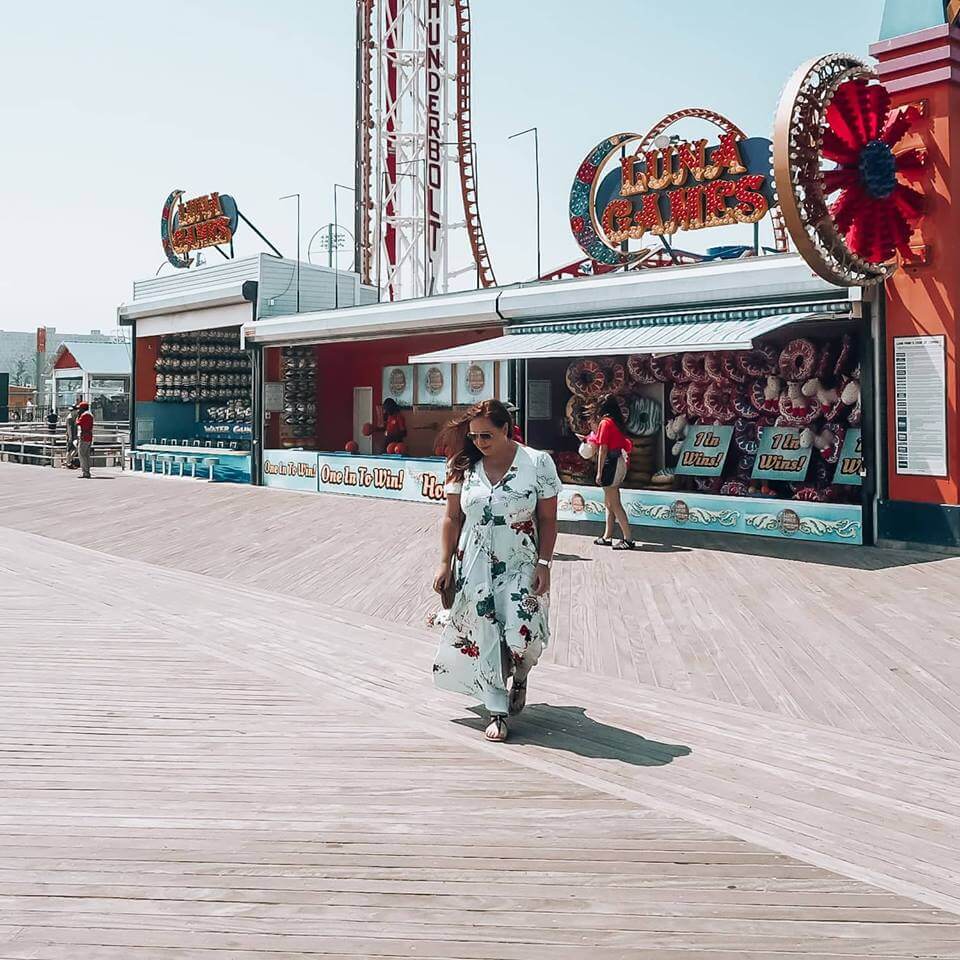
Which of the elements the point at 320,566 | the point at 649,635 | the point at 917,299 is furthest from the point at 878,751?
the point at 917,299

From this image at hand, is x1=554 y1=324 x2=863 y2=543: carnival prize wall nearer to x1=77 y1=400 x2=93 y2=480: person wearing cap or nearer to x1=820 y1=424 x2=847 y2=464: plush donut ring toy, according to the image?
x1=820 y1=424 x2=847 y2=464: plush donut ring toy

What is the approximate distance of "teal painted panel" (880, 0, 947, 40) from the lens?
11547 millimetres

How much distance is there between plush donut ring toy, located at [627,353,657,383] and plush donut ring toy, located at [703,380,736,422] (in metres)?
0.95

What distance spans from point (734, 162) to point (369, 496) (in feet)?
28.4

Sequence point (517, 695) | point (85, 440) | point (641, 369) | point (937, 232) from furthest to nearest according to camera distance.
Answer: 1. point (85, 440)
2. point (641, 369)
3. point (937, 232)
4. point (517, 695)

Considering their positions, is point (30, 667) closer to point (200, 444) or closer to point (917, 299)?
point (917, 299)

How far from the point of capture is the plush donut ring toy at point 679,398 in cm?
1491

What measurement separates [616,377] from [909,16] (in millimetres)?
6068

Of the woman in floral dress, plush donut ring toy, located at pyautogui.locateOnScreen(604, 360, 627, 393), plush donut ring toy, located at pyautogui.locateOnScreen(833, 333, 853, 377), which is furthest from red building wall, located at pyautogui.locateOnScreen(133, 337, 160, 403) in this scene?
the woman in floral dress

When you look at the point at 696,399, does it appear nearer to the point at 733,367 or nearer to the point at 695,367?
the point at 695,367

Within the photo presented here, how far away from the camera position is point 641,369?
15180mm

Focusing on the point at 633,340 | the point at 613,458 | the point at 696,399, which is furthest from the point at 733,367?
the point at 613,458

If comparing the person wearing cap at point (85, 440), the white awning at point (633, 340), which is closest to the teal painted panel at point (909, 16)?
the white awning at point (633, 340)

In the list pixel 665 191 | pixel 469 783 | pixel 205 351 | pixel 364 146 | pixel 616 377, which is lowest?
pixel 469 783
